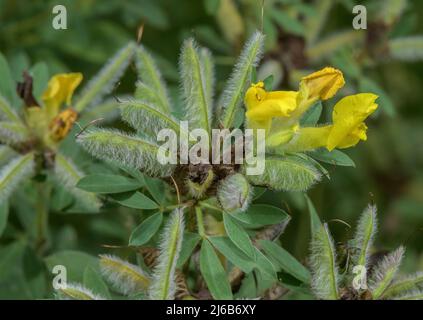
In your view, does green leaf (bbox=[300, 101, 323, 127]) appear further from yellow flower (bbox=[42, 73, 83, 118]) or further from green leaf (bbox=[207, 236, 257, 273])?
yellow flower (bbox=[42, 73, 83, 118])

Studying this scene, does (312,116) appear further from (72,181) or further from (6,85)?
(6,85)

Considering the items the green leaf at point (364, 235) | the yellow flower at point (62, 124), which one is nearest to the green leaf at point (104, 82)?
the yellow flower at point (62, 124)

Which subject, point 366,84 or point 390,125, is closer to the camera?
point 366,84

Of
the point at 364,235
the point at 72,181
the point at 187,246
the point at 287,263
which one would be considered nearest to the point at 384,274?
the point at 364,235

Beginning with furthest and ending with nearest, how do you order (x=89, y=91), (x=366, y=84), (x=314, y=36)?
(x=314, y=36) → (x=366, y=84) → (x=89, y=91)
